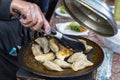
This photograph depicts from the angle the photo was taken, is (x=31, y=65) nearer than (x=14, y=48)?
Yes

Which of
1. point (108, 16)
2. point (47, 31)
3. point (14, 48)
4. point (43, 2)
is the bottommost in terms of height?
point (14, 48)

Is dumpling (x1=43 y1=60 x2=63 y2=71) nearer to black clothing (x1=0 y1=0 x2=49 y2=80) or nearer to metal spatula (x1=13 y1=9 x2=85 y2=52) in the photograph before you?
metal spatula (x1=13 y1=9 x2=85 y2=52)

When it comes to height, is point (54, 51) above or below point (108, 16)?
below

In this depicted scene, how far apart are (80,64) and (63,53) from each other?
123 mm

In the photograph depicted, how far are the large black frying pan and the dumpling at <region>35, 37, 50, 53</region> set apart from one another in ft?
0.16

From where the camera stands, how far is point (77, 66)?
1000 mm

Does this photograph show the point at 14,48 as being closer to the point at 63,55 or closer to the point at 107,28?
the point at 63,55

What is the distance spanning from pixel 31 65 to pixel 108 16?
0.37 meters

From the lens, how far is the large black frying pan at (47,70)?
37.9 inches

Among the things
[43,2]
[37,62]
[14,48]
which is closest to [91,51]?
[37,62]

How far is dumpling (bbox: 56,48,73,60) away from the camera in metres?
1.09

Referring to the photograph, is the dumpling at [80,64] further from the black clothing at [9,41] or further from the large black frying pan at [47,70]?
the black clothing at [9,41]

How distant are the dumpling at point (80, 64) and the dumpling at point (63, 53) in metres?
0.08

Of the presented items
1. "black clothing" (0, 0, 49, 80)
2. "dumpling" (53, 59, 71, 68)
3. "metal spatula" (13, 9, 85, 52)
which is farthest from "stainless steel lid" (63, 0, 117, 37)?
"black clothing" (0, 0, 49, 80)
